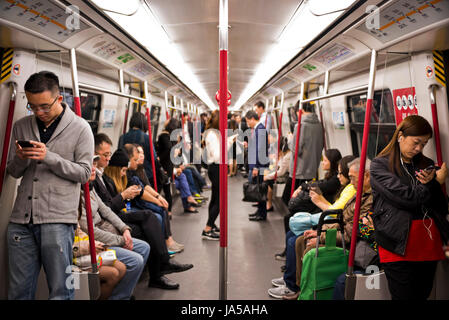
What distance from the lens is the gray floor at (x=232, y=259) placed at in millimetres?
3424

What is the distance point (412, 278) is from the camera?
7.28ft

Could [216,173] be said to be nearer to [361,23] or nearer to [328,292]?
[328,292]

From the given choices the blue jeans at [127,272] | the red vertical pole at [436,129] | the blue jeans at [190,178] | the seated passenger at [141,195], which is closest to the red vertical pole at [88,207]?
the blue jeans at [127,272]

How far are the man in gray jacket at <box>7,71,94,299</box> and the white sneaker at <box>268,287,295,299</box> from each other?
6.35 ft

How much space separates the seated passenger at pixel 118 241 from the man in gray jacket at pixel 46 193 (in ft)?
2.13

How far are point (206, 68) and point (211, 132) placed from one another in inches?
69.6

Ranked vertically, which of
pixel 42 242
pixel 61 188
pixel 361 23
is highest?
pixel 361 23

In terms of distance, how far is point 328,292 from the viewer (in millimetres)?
2900

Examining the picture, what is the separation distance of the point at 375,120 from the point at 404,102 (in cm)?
113

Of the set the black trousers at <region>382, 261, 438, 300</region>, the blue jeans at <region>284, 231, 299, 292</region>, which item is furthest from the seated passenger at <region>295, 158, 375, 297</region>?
the black trousers at <region>382, 261, 438, 300</region>

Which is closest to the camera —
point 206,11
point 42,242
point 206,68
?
point 42,242

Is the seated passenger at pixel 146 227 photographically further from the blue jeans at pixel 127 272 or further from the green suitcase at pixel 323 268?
the green suitcase at pixel 323 268

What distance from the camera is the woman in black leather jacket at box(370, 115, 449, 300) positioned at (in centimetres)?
219
